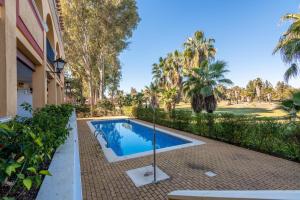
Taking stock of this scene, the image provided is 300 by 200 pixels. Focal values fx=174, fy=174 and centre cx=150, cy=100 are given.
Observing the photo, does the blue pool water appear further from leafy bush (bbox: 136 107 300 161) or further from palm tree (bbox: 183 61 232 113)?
palm tree (bbox: 183 61 232 113)

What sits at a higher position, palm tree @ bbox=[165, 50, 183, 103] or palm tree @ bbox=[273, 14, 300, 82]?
palm tree @ bbox=[165, 50, 183, 103]

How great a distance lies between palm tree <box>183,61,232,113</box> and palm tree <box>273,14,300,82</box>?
10.1 ft

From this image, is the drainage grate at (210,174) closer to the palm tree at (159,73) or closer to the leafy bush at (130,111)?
the leafy bush at (130,111)

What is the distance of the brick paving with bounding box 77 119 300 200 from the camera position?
4.36 meters

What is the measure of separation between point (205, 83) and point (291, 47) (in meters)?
4.90

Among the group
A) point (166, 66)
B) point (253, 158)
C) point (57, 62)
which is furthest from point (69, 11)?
point (253, 158)

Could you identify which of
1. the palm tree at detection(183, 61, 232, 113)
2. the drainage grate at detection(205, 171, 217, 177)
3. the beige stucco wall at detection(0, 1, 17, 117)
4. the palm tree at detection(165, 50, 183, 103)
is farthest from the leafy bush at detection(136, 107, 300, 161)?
the palm tree at detection(165, 50, 183, 103)

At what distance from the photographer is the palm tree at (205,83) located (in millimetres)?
11680

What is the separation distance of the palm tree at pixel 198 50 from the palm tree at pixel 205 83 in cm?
790

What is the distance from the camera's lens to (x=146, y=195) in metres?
4.10

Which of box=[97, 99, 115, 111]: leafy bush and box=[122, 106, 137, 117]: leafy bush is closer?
box=[122, 106, 137, 117]: leafy bush

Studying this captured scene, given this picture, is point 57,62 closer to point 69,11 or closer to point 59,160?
point 59,160

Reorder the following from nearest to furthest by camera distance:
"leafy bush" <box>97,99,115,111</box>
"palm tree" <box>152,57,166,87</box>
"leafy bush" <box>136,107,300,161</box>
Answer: "leafy bush" <box>136,107,300,161</box> < "leafy bush" <box>97,99,115,111</box> < "palm tree" <box>152,57,166,87</box>

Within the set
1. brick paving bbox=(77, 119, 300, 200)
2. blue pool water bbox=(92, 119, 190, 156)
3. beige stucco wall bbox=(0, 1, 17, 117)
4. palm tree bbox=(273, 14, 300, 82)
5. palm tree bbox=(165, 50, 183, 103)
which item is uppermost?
palm tree bbox=(165, 50, 183, 103)
